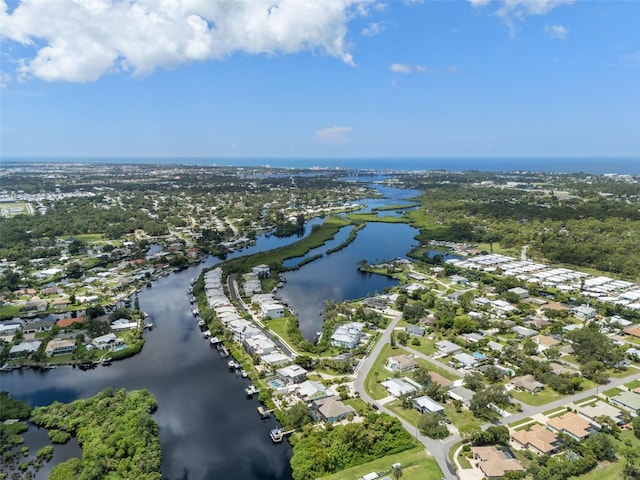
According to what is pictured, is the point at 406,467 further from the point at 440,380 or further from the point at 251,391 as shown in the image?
the point at 251,391

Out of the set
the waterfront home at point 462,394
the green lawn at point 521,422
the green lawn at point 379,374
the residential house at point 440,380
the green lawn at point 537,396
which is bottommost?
the green lawn at point 379,374

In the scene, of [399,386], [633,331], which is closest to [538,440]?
[399,386]

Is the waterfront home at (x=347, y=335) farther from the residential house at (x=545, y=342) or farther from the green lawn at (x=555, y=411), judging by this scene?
the residential house at (x=545, y=342)

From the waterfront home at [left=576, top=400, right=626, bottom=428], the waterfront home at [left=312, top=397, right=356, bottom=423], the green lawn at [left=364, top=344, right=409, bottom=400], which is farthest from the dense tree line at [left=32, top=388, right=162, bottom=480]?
the waterfront home at [left=576, top=400, right=626, bottom=428]

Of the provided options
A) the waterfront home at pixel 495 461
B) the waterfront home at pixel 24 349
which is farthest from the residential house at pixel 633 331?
A: the waterfront home at pixel 24 349

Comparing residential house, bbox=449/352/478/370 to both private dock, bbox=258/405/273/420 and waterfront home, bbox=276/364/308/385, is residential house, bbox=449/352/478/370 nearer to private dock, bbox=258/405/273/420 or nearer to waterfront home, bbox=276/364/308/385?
waterfront home, bbox=276/364/308/385

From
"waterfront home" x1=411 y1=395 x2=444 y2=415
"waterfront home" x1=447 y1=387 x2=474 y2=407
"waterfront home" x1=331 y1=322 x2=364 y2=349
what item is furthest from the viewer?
"waterfront home" x1=331 y1=322 x2=364 y2=349
